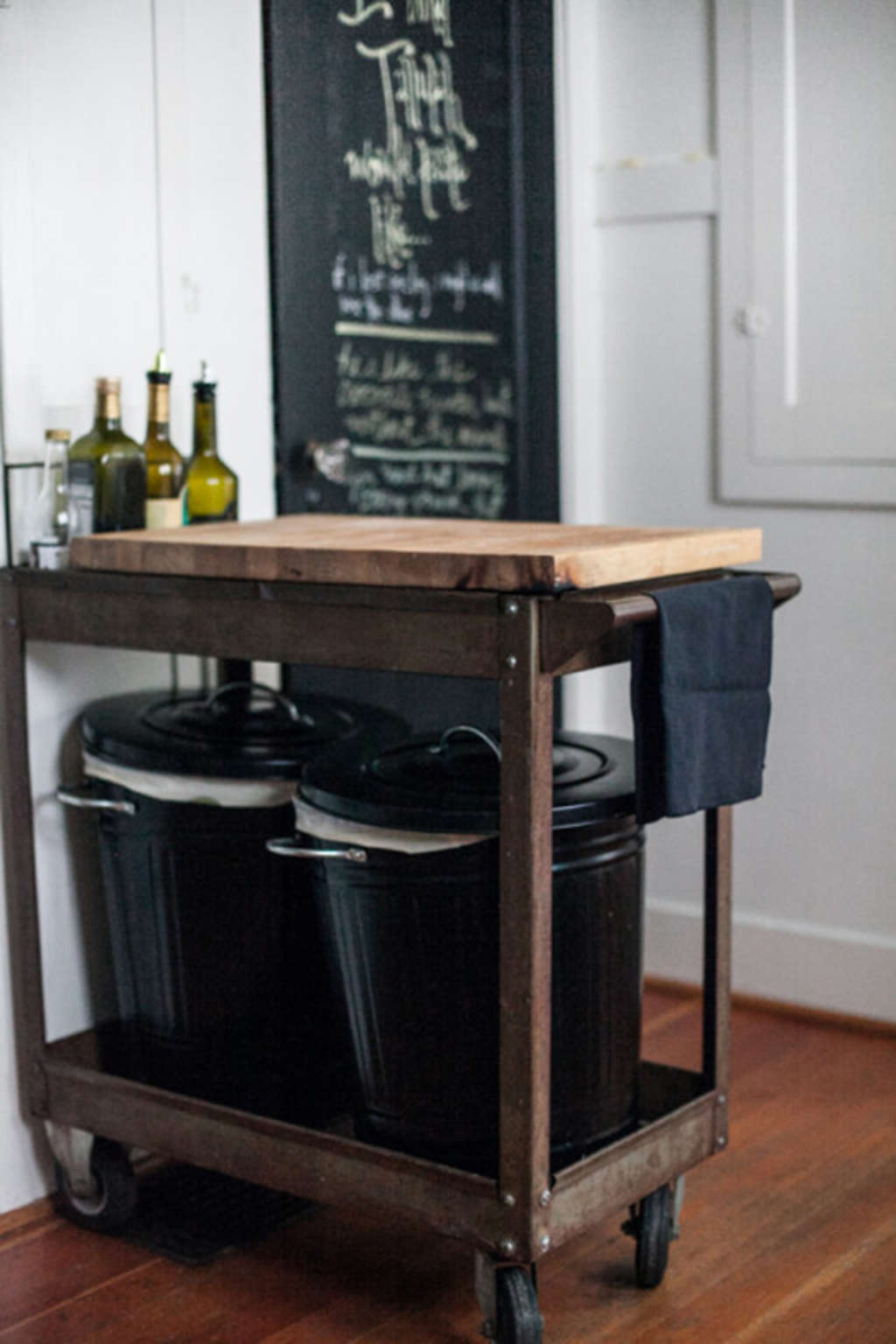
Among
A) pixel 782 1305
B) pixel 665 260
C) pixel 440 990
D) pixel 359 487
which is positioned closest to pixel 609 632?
pixel 440 990

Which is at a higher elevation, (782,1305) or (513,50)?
(513,50)

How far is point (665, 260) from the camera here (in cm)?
340

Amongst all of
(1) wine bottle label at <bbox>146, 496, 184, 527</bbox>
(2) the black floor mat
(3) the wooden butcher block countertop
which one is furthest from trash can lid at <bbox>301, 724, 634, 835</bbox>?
(2) the black floor mat

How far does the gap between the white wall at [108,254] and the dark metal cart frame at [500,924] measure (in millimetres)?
111

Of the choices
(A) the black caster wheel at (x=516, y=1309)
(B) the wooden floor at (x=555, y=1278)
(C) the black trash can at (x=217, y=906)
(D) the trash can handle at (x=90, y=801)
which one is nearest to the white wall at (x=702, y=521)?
(B) the wooden floor at (x=555, y=1278)

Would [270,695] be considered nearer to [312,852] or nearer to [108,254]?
[312,852]

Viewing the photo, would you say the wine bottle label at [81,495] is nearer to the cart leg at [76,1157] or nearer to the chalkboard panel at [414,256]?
the chalkboard panel at [414,256]

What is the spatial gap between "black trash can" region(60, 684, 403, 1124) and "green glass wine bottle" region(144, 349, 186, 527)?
0.91 feet

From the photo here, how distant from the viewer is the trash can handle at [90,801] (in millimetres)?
2340

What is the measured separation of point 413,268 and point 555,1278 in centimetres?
180

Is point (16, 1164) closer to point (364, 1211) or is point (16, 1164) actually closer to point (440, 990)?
point (364, 1211)

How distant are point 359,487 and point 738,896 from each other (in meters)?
1.16

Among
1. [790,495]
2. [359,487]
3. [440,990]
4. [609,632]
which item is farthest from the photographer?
[790,495]

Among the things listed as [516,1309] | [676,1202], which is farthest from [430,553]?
[676,1202]
